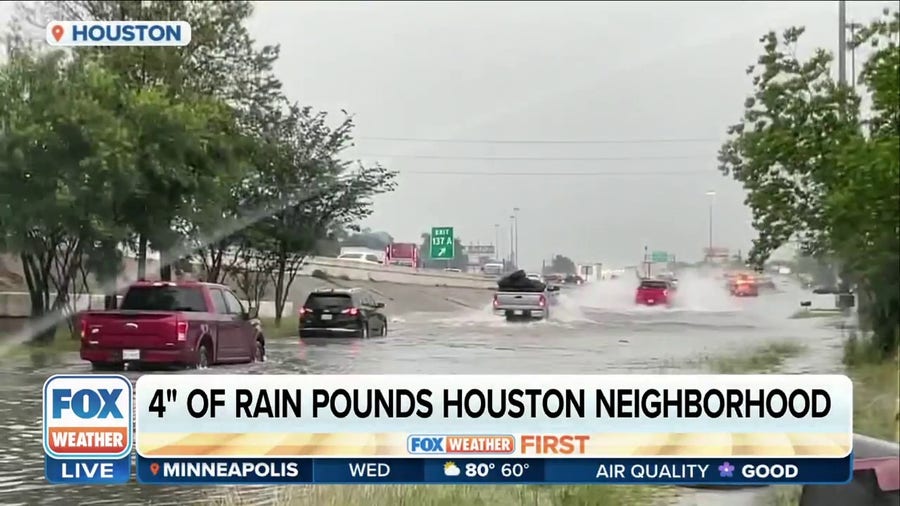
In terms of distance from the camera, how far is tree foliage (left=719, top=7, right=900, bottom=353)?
133 inches

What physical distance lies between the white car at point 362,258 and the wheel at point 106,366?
785mm

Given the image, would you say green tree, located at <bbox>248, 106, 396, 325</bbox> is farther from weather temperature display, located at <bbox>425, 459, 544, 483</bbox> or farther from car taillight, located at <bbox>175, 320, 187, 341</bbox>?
weather temperature display, located at <bbox>425, 459, 544, 483</bbox>

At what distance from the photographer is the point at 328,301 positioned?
3328 mm

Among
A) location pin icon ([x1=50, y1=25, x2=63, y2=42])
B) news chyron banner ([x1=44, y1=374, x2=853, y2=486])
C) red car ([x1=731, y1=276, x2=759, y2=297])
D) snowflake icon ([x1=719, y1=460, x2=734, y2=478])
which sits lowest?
snowflake icon ([x1=719, y1=460, x2=734, y2=478])

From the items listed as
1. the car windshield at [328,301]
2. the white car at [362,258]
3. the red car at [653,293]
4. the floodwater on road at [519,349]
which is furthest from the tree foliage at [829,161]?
the car windshield at [328,301]

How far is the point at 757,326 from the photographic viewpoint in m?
3.34

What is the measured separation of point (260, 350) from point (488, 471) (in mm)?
847

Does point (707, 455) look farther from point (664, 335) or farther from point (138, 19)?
point (138, 19)

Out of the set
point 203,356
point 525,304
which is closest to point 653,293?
point 525,304

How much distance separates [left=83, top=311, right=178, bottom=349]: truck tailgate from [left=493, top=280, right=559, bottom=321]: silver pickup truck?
1.07 meters

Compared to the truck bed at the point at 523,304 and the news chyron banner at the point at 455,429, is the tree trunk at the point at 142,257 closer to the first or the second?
the news chyron banner at the point at 455,429

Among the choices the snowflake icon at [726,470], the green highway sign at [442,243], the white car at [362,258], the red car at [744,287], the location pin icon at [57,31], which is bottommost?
the snowflake icon at [726,470]

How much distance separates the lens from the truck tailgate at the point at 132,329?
322 centimetres

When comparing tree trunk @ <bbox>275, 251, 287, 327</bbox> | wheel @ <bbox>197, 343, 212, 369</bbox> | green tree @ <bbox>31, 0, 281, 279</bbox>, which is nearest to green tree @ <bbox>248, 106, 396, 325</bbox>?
tree trunk @ <bbox>275, 251, 287, 327</bbox>
